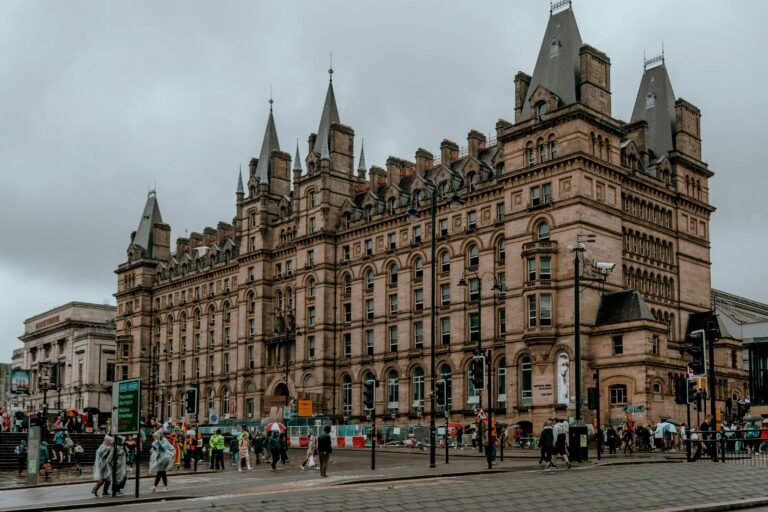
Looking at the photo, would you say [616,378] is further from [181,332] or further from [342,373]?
[181,332]

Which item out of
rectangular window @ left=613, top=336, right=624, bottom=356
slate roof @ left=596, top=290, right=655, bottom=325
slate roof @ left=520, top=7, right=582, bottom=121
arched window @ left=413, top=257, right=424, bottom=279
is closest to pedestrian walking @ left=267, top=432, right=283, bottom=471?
rectangular window @ left=613, top=336, right=624, bottom=356

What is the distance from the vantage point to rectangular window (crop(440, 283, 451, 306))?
7600 centimetres

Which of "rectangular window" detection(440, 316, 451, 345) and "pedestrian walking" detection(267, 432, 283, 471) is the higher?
"rectangular window" detection(440, 316, 451, 345)

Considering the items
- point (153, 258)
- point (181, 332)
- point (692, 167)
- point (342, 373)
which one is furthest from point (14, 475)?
point (153, 258)

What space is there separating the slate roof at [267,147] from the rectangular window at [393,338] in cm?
2301

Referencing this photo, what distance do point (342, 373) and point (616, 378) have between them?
28.4m

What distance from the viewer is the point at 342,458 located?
Result: 174ft

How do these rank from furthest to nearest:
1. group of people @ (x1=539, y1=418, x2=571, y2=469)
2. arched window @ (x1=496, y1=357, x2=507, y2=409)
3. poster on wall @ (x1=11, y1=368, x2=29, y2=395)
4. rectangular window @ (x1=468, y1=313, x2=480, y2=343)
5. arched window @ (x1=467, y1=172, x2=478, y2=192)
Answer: arched window @ (x1=467, y1=172, x2=478, y2=192) → rectangular window @ (x1=468, y1=313, x2=480, y2=343) → arched window @ (x1=496, y1=357, x2=507, y2=409) → poster on wall @ (x1=11, y1=368, x2=29, y2=395) → group of people @ (x1=539, y1=418, x2=571, y2=469)

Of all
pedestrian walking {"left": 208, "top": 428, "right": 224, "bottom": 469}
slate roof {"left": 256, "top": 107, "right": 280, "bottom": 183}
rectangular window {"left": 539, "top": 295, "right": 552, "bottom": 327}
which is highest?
slate roof {"left": 256, "top": 107, "right": 280, "bottom": 183}

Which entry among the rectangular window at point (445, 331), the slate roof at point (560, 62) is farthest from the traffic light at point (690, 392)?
the rectangular window at point (445, 331)

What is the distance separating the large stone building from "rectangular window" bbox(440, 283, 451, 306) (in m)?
0.12

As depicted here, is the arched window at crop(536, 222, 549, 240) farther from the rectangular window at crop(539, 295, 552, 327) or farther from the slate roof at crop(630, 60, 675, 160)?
the slate roof at crop(630, 60, 675, 160)

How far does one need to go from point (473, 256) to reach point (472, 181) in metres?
5.91

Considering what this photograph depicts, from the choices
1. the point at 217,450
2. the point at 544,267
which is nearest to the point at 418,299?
the point at 544,267
